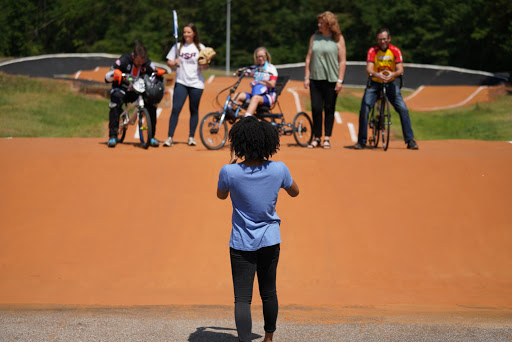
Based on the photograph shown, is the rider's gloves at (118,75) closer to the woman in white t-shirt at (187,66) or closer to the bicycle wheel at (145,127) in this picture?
the bicycle wheel at (145,127)

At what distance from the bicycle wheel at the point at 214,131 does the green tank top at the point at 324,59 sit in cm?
164

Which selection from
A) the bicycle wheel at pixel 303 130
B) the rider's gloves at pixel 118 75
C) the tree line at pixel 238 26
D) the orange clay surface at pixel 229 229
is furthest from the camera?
the tree line at pixel 238 26

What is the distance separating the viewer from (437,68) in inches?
1606

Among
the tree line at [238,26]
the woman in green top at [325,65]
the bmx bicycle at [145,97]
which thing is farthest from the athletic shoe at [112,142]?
the tree line at [238,26]

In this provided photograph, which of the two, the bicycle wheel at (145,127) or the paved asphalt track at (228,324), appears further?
the bicycle wheel at (145,127)

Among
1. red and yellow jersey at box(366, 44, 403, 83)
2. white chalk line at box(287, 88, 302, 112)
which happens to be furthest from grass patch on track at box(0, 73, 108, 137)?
Answer: red and yellow jersey at box(366, 44, 403, 83)

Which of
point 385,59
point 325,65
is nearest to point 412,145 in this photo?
point 385,59

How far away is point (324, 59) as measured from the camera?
34.4 ft

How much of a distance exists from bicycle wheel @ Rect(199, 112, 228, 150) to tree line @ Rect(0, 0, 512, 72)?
4565cm

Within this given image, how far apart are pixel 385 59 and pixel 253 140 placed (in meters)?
6.66

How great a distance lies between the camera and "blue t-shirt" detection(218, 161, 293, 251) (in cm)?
448

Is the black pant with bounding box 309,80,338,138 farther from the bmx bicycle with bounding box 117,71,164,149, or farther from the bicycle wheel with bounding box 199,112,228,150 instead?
the bmx bicycle with bounding box 117,71,164,149

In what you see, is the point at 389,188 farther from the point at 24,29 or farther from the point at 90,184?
the point at 24,29

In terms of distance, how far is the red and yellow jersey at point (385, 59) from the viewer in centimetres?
1062
